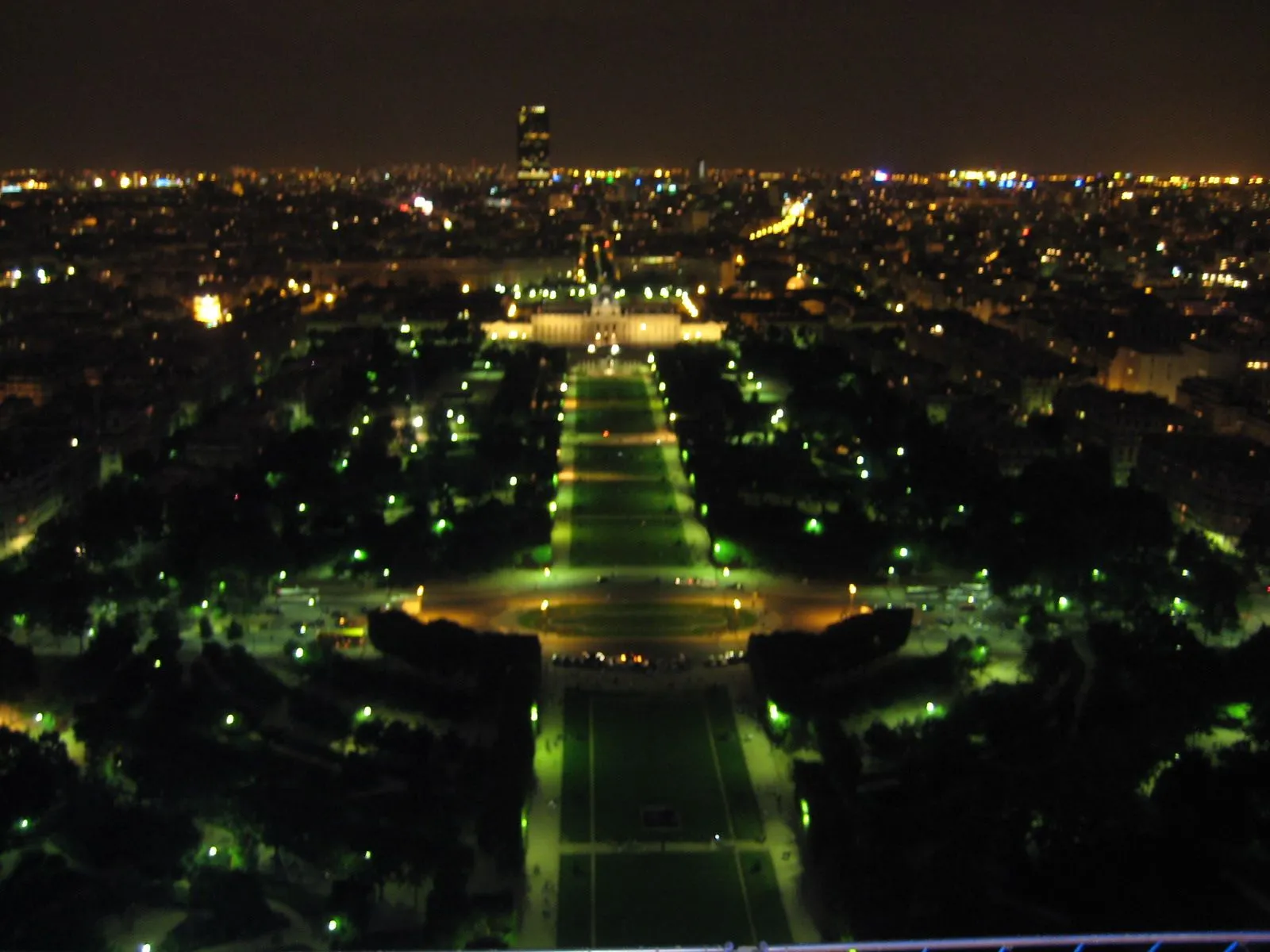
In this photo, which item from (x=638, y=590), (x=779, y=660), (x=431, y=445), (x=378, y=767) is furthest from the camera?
(x=431, y=445)

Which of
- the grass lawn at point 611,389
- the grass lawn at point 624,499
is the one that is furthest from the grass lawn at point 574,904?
the grass lawn at point 611,389

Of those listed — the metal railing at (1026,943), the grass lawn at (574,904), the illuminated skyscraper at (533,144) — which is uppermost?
the illuminated skyscraper at (533,144)

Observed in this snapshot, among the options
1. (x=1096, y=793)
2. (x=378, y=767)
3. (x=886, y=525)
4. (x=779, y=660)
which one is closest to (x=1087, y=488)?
(x=886, y=525)

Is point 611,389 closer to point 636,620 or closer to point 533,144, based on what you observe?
point 636,620

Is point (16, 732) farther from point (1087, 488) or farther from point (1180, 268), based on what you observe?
point (1180, 268)

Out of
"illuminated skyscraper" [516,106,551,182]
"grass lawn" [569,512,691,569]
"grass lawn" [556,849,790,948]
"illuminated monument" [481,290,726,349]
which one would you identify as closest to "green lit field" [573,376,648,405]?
"illuminated monument" [481,290,726,349]

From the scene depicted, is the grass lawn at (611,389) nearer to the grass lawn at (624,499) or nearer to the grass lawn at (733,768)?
the grass lawn at (624,499)

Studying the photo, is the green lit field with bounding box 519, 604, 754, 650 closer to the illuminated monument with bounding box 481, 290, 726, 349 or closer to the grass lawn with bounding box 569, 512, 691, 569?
the grass lawn with bounding box 569, 512, 691, 569
